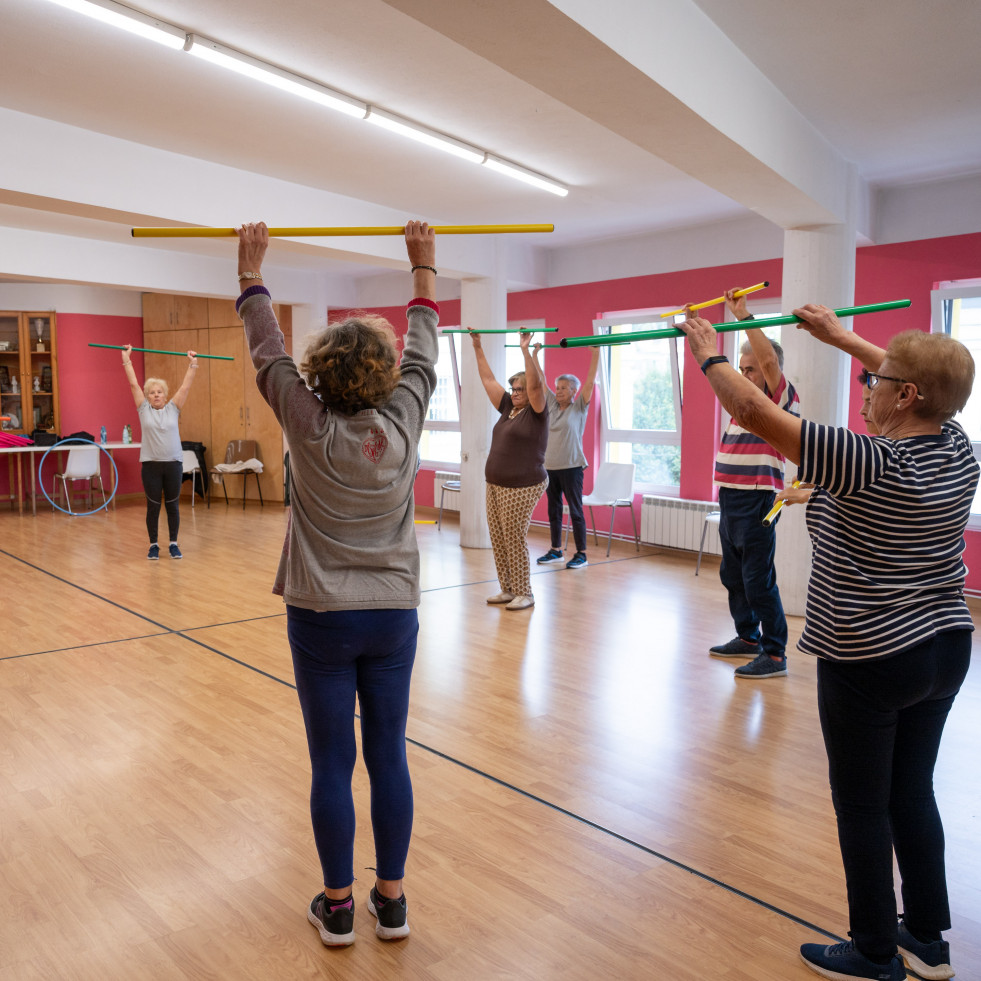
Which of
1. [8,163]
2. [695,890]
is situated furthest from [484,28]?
[8,163]

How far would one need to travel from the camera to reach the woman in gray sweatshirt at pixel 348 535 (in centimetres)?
180

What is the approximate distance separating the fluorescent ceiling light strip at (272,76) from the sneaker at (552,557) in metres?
3.72

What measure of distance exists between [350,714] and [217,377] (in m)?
9.17

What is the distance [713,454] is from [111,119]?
5009 millimetres

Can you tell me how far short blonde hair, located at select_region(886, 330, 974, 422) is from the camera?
1.69 metres

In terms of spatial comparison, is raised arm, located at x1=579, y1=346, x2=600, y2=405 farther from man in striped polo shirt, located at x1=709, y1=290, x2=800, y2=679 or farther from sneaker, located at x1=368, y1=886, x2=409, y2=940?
sneaker, located at x1=368, y1=886, x2=409, y2=940

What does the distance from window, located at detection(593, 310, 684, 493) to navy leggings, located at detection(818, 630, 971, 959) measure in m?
5.91

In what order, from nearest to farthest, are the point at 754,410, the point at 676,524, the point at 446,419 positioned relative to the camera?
the point at 754,410, the point at 676,524, the point at 446,419

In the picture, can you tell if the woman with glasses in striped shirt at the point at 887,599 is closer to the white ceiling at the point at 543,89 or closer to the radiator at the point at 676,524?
the white ceiling at the point at 543,89

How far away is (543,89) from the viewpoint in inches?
120

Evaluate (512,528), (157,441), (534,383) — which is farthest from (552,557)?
(157,441)

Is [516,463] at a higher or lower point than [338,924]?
higher

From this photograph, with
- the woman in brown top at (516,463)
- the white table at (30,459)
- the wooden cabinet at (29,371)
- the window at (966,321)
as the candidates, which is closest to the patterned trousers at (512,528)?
the woman in brown top at (516,463)

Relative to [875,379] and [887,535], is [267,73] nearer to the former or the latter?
[875,379]
